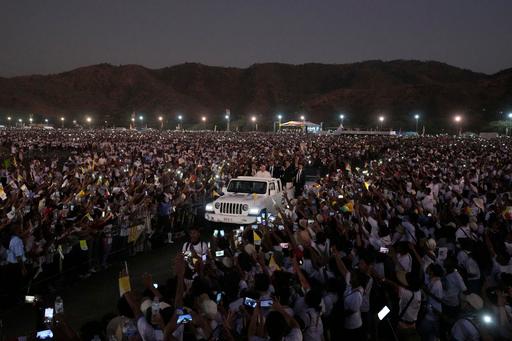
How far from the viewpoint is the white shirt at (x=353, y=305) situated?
5461mm

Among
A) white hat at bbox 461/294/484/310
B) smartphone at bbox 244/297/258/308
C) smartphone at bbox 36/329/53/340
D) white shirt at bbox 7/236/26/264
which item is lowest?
white shirt at bbox 7/236/26/264

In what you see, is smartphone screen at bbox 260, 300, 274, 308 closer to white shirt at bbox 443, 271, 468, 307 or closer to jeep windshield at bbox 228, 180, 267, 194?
white shirt at bbox 443, 271, 468, 307

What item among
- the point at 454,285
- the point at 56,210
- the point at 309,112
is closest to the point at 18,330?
the point at 56,210

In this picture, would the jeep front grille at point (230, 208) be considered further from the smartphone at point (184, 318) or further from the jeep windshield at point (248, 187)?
the smartphone at point (184, 318)

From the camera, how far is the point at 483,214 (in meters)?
10.4

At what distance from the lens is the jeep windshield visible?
14.8 metres

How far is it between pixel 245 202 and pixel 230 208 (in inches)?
18.4

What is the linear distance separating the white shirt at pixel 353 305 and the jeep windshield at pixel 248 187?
9.16 meters

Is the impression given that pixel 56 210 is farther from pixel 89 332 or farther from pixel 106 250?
pixel 89 332

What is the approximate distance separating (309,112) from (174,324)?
133 metres

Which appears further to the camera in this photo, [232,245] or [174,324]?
[232,245]

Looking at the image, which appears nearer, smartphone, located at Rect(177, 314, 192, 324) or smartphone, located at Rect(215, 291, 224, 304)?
smartphone, located at Rect(177, 314, 192, 324)

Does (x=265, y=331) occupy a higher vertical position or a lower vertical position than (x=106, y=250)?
higher

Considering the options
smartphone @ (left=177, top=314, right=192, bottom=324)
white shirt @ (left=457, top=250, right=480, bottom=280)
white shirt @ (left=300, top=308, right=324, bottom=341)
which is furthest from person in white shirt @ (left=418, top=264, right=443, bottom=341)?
smartphone @ (left=177, top=314, right=192, bottom=324)
